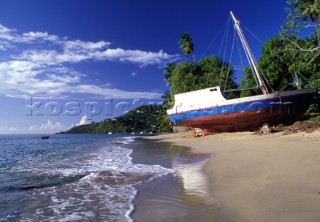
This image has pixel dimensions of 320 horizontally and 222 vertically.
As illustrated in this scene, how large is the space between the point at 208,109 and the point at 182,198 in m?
18.6

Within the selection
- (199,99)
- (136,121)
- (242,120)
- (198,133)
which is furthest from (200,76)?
(136,121)

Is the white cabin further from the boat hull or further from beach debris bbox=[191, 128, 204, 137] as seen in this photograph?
beach debris bbox=[191, 128, 204, 137]

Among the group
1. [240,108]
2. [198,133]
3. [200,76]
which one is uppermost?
[200,76]

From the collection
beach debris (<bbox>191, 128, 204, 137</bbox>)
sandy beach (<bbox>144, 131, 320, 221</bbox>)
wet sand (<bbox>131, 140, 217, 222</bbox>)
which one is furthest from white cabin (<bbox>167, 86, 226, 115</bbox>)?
wet sand (<bbox>131, 140, 217, 222</bbox>)

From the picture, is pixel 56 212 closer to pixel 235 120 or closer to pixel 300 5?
pixel 300 5

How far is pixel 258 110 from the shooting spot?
69.8 feet

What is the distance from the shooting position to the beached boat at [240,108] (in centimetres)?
2120

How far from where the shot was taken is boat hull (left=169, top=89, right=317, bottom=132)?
21141 millimetres

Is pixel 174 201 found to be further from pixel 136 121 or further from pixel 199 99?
pixel 136 121

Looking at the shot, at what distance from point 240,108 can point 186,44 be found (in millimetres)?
38268

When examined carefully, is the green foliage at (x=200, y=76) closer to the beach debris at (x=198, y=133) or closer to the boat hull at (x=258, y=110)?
the beach debris at (x=198, y=133)

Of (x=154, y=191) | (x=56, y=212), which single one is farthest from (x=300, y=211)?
(x=56, y=212)

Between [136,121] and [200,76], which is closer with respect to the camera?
[200,76]

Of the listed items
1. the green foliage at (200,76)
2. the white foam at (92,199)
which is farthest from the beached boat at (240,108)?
the green foliage at (200,76)
